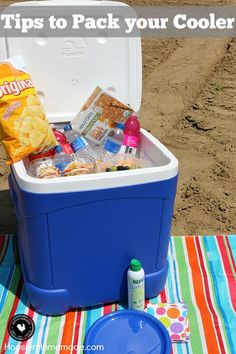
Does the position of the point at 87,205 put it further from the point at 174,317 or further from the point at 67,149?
the point at 174,317

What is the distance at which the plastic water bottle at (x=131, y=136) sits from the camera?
1710 millimetres

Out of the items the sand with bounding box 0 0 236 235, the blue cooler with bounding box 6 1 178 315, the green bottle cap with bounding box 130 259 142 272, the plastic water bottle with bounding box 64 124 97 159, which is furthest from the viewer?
the sand with bounding box 0 0 236 235

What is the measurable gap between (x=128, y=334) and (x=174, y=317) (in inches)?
7.4

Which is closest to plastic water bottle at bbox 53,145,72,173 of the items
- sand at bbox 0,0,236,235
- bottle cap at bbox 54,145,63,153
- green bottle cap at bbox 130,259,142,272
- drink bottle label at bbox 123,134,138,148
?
bottle cap at bbox 54,145,63,153

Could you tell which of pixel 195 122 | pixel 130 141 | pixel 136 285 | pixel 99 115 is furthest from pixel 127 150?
pixel 195 122

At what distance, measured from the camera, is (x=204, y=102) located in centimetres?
323

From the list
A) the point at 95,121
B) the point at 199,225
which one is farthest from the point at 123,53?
the point at 199,225

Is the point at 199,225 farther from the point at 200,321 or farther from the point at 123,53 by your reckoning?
the point at 123,53

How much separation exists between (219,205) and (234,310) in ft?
2.31

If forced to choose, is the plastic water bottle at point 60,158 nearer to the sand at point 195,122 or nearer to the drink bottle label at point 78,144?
the drink bottle label at point 78,144

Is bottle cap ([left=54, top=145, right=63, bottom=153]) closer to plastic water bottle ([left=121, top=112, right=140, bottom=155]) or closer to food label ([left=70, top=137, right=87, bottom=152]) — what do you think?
food label ([left=70, top=137, right=87, bottom=152])

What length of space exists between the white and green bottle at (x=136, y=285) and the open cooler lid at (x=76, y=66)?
0.62 metres

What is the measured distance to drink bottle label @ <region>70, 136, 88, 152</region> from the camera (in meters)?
1.69

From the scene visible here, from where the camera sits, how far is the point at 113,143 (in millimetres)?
1722
